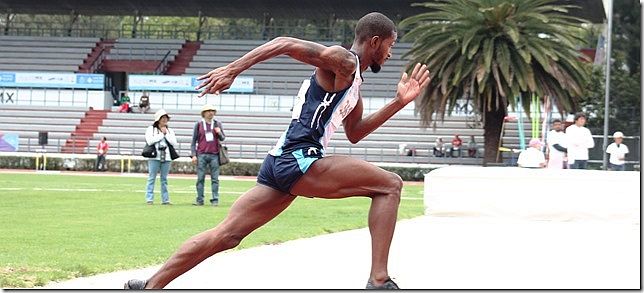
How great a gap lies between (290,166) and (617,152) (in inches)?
739

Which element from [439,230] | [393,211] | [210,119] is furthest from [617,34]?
[393,211]

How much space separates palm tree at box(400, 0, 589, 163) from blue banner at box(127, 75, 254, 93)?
37.6ft

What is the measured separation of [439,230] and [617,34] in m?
13.1

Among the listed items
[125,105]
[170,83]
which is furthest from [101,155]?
[170,83]

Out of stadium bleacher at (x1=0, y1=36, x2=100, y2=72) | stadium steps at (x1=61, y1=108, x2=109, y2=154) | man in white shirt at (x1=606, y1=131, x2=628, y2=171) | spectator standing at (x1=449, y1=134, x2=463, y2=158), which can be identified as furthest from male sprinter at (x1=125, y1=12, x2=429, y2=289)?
stadium bleacher at (x1=0, y1=36, x2=100, y2=72)

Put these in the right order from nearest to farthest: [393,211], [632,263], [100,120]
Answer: [393,211]
[632,263]
[100,120]

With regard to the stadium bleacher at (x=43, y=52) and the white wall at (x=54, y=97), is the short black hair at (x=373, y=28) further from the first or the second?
→ the stadium bleacher at (x=43, y=52)

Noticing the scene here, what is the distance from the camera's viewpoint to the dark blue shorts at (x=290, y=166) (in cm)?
708

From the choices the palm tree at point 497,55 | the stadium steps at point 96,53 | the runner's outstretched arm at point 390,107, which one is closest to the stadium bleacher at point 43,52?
the stadium steps at point 96,53

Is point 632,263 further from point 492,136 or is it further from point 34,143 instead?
point 34,143

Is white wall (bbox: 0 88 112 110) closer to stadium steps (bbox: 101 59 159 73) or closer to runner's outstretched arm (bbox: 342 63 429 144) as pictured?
stadium steps (bbox: 101 59 159 73)

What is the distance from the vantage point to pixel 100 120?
161 feet

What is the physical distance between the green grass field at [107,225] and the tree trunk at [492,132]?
16.3m

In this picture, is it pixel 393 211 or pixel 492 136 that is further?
pixel 492 136
